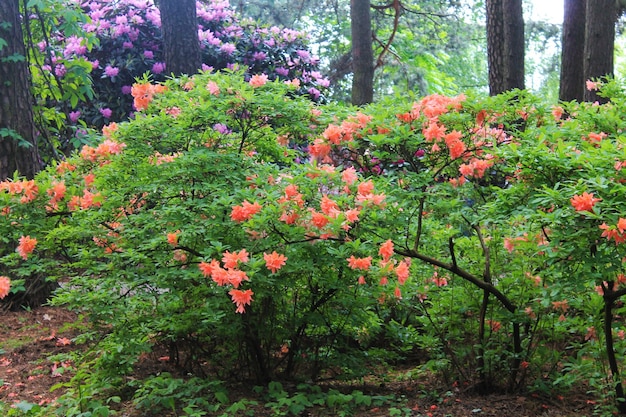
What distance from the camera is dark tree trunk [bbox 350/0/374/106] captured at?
881cm

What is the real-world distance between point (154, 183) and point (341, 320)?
3.99 feet

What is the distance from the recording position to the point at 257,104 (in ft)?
12.3

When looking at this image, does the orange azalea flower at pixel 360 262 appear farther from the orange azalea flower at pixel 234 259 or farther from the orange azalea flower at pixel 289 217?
the orange azalea flower at pixel 234 259

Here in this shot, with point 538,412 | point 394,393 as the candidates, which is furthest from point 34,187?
point 538,412

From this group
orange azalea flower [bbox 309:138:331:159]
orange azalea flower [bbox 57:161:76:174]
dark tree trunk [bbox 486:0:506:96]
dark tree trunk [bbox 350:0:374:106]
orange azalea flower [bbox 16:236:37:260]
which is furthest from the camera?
dark tree trunk [bbox 350:0:374:106]

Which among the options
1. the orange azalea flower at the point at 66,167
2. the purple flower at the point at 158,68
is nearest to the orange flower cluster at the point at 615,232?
the orange azalea flower at the point at 66,167

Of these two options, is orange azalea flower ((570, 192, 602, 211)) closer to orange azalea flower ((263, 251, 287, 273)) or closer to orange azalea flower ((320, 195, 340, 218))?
orange azalea flower ((320, 195, 340, 218))

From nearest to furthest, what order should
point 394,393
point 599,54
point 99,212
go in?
point 99,212
point 394,393
point 599,54

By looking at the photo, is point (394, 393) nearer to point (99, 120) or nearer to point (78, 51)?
point (99, 120)

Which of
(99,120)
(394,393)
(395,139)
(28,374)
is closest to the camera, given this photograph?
(395,139)

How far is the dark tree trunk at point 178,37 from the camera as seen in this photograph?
7.04 metres

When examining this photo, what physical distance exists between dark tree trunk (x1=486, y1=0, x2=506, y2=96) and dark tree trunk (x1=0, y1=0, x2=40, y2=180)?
196 inches

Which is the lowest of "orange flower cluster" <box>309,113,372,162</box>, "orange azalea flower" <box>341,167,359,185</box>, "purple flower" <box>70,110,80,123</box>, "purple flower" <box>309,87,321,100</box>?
"orange azalea flower" <box>341,167,359,185</box>

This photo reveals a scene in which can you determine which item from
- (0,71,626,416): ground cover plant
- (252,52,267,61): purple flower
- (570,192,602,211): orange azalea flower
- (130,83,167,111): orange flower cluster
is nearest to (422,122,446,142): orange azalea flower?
(0,71,626,416): ground cover plant
